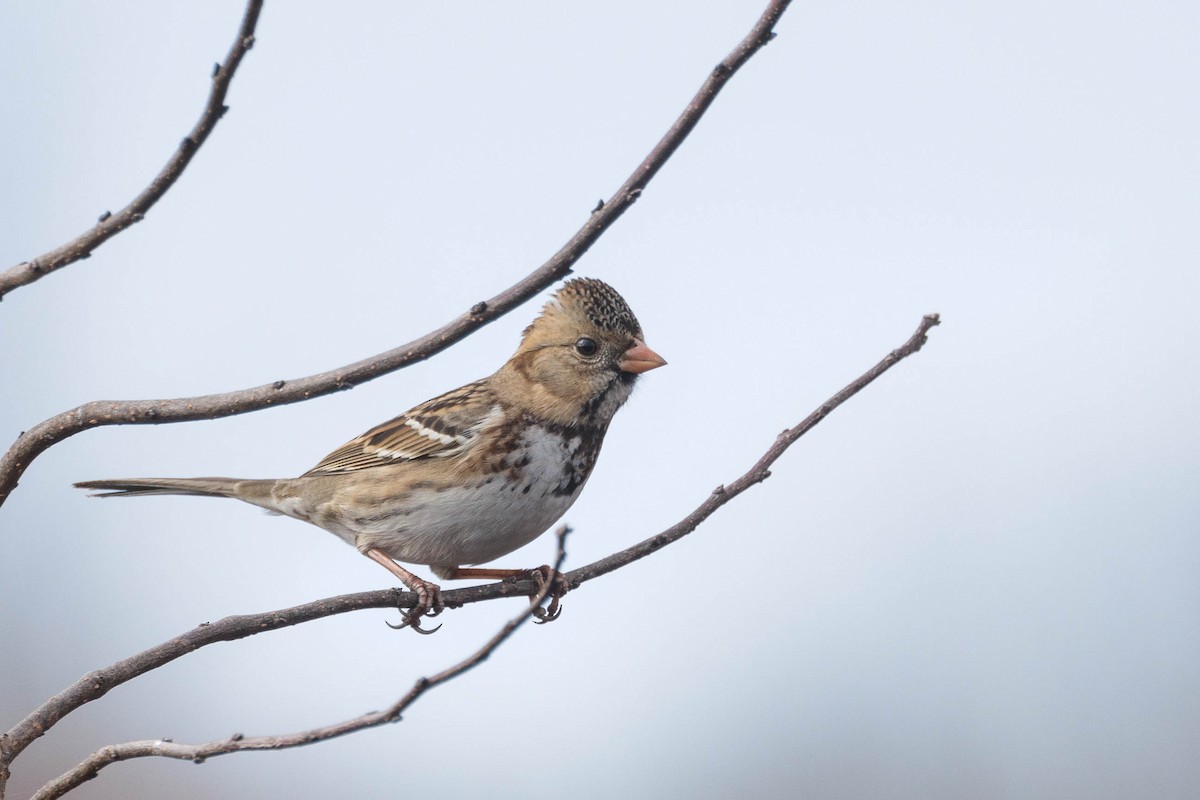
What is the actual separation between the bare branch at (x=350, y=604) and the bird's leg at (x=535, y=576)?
0.21m

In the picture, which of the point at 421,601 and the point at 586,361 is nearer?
the point at 421,601

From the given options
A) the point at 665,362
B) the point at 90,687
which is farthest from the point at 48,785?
the point at 665,362

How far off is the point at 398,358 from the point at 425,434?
2.31 m

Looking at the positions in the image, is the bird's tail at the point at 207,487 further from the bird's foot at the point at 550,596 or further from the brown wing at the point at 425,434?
the bird's foot at the point at 550,596

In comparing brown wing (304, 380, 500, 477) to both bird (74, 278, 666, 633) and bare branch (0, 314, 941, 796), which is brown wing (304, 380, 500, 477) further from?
bare branch (0, 314, 941, 796)

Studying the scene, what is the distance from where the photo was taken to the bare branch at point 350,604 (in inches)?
88.7

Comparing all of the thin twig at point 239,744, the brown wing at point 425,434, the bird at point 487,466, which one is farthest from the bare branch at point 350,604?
the brown wing at point 425,434

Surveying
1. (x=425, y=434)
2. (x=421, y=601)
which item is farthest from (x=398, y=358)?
(x=425, y=434)

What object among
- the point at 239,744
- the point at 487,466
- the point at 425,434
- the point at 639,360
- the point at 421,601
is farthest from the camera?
the point at 425,434

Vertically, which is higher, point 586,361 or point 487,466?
point 586,361

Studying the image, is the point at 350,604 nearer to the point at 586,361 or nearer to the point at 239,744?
the point at 239,744

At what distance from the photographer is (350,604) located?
8.67ft

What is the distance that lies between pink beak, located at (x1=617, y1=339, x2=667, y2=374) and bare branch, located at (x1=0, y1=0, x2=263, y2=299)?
90.1 inches

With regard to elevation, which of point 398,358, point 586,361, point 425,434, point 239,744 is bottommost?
point 239,744
